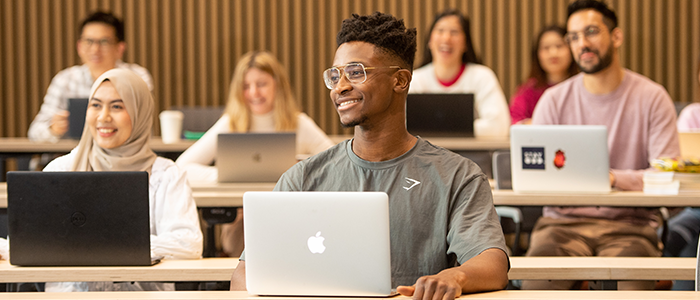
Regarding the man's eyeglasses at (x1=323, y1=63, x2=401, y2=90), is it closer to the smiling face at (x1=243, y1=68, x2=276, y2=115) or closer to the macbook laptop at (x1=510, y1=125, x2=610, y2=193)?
the macbook laptop at (x1=510, y1=125, x2=610, y2=193)

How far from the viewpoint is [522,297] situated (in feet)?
4.35

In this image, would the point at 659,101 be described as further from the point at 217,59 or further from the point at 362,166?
the point at 217,59

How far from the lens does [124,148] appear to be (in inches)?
84.6

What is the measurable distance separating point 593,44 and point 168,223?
1.85 m

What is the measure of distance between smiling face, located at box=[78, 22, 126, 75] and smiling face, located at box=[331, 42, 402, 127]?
3237 mm

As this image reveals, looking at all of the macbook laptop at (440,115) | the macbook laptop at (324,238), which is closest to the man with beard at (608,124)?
the macbook laptop at (440,115)

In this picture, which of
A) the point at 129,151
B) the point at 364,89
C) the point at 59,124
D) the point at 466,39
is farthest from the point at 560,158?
the point at 59,124

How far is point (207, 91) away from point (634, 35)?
3623mm

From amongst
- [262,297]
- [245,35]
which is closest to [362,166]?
[262,297]

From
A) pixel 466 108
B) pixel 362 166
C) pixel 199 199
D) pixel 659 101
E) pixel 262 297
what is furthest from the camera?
pixel 466 108

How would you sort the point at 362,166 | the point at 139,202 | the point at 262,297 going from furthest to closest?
1. the point at 139,202
2. the point at 362,166
3. the point at 262,297

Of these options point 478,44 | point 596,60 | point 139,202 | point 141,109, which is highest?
point 478,44

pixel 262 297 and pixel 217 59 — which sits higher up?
pixel 217 59

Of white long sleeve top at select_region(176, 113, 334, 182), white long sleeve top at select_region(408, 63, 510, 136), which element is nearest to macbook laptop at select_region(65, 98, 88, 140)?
white long sleeve top at select_region(176, 113, 334, 182)
